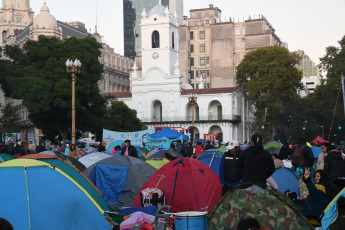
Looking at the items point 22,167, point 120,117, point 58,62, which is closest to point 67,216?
point 22,167

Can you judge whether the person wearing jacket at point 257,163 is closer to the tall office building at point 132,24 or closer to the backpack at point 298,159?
the backpack at point 298,159

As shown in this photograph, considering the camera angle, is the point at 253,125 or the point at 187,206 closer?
the point at 187,206

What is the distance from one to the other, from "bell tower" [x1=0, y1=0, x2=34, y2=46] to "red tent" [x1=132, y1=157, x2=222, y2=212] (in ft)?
337

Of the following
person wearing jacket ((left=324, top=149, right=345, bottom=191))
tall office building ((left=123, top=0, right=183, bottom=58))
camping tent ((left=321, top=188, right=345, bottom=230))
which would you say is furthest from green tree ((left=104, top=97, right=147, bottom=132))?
tall office building ((left=123, top=0, right=183, bottom=58))

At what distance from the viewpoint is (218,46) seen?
9356 cm

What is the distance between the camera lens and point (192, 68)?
96.7 meters

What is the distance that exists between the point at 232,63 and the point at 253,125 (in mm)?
23411

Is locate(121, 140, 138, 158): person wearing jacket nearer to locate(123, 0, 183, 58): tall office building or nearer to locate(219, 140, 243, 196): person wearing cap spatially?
locate(219, 140, 243, 196): person wearing cap

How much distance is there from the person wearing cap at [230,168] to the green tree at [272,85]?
5634 cm

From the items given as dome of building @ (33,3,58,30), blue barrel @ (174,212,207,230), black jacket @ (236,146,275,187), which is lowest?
blue barrel @ (174,212,207,230)

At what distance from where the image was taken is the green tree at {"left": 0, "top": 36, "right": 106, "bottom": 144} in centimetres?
4216

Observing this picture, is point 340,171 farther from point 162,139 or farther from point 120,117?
point 120,117

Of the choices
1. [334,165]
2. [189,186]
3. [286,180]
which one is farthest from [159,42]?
[334,165]

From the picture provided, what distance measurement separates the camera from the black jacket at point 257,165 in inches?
412
